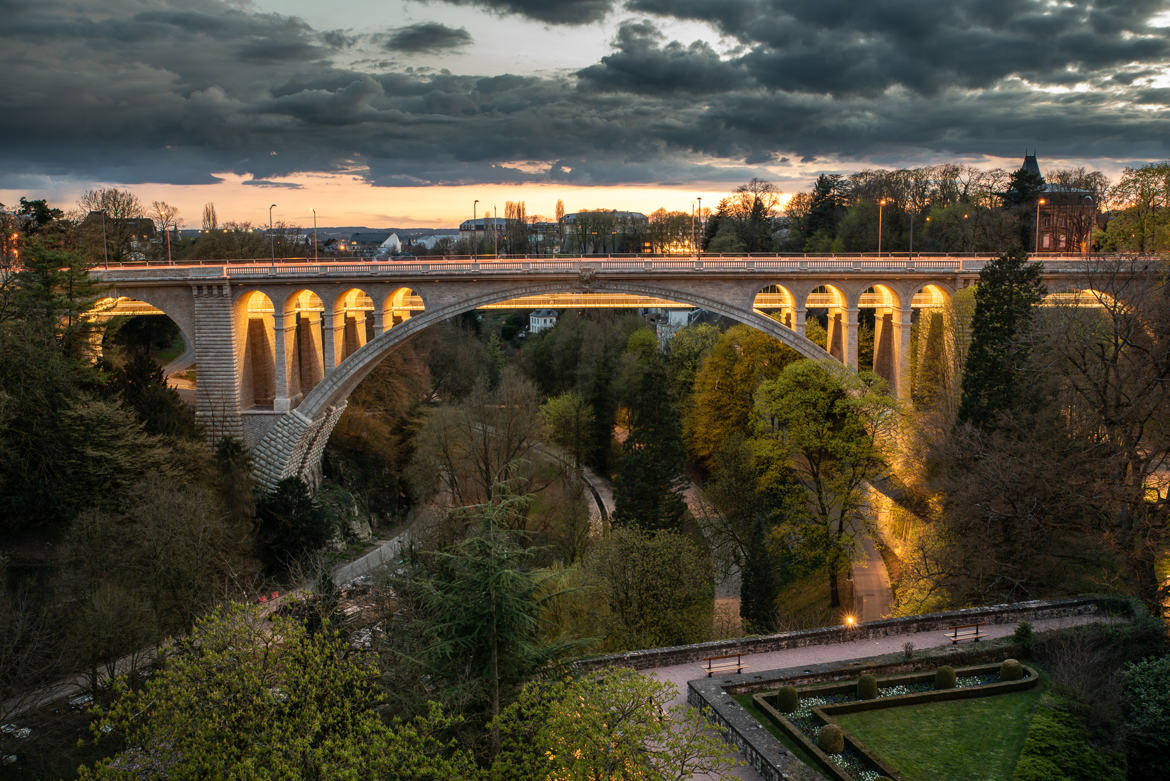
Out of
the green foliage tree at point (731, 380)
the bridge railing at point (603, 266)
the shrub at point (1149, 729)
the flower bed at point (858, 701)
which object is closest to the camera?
the flower bed at point (858, 701)

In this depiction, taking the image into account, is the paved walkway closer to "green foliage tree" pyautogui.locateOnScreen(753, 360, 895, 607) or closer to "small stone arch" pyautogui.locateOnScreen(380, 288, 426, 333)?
"green foliage tree" pyautogui.locateOnScreen(753, 360, 895, 607)

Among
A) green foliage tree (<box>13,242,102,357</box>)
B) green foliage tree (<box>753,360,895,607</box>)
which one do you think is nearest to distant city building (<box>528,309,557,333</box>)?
green foliage tree (<box>753,360,895,607</box>)

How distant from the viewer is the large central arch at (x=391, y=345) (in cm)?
3316

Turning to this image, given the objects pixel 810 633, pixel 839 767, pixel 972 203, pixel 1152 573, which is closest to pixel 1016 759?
pixel 839 767

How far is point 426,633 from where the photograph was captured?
11.5m

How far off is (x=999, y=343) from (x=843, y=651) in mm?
11509

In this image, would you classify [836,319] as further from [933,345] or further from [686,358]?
[686,358]

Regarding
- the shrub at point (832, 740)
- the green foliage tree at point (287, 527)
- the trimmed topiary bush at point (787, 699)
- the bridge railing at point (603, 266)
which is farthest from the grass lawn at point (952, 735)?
the bridge railing at point (603, 266)

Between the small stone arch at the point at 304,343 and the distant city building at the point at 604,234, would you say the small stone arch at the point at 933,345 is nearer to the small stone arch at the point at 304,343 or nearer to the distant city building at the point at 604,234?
the small stone arch at the point at 304,343

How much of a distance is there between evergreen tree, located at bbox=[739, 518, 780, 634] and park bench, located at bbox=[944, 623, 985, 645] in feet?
23.5

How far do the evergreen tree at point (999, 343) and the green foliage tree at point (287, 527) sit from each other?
20926mm

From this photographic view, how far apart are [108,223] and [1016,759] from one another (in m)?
54.3

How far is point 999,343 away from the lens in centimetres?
2412

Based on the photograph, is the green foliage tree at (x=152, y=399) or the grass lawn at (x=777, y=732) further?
the green foliage tree at (x=152, y=399)
